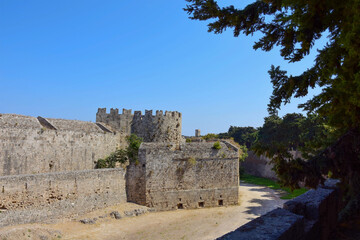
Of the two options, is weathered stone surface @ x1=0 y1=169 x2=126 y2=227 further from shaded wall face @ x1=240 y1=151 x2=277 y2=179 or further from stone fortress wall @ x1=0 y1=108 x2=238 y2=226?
shaded wall face @ x1=240 y1=151 x2=277 y2=179

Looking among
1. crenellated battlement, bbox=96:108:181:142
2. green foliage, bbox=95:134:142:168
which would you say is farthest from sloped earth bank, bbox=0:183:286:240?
A: crenellated battlement, bbox=96:108:181:142

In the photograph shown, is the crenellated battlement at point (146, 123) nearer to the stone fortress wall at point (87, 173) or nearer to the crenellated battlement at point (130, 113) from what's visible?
the crenellated battlement at point (130, 113)

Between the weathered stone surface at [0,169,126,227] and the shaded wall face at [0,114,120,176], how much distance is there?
2758 mm

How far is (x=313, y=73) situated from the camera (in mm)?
6824

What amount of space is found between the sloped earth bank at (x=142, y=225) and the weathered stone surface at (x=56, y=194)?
0.62 meters

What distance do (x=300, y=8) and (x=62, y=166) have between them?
19275 millimetres

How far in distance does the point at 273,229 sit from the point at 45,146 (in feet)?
60.3

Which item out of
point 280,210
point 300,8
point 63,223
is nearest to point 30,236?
point 63,223

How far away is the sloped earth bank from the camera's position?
14625 mm

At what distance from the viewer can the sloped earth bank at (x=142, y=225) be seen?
576 inches

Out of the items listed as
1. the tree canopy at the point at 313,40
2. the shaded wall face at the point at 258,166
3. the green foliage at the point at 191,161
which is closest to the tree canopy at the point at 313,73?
the tree canopy at the point at 313,40

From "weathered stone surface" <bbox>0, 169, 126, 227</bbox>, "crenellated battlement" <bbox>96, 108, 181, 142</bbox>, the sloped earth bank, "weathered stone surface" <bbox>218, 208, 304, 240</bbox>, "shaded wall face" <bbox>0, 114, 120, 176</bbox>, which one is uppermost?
"crenellated battlement" <bbox>96, 108, 181, 142</bbox>

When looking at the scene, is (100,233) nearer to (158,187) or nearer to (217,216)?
(158,187)

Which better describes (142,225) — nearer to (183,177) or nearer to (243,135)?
(183,177)
